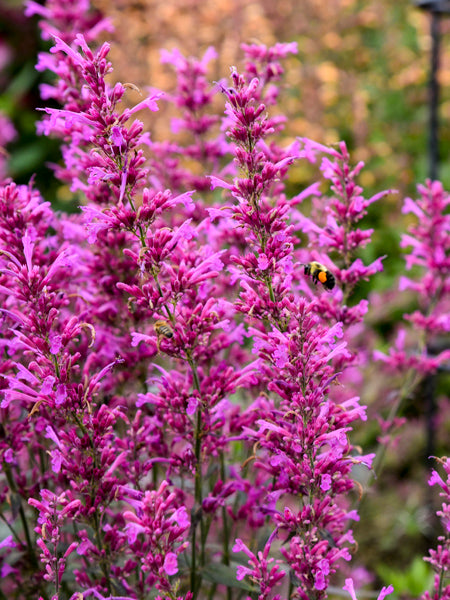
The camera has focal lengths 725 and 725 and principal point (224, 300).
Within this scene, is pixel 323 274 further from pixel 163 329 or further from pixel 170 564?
pixel 170 564

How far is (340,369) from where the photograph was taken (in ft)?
5.81

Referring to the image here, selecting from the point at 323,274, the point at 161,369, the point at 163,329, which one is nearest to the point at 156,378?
the point at 161,369

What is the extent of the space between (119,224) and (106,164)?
117 mm

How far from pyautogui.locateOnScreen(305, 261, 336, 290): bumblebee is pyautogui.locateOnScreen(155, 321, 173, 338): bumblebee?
1.53 ft

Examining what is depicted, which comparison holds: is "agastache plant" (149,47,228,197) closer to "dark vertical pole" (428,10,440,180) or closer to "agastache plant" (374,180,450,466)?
"agastache plant" (374,180,450,466)

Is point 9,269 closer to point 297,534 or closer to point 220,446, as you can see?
point 220,446

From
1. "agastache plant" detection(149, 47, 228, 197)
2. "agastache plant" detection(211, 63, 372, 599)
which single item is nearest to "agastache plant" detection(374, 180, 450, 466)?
"agastache plant" detection(149, 47, 228, 197)

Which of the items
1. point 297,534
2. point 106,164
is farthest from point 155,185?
point 297,534

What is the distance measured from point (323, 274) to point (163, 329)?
47 cm

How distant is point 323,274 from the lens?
5.82 ft

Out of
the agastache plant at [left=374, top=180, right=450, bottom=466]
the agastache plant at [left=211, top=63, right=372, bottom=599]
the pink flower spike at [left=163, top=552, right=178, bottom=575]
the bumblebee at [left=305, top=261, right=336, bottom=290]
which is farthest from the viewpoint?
the agastache plant at [left=374, top=180, right=450, bottom=466]

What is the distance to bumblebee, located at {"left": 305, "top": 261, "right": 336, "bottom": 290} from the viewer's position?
1772mm

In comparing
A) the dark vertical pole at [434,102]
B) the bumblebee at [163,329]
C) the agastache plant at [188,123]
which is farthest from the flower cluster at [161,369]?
the dark vertical pole at [434,102]

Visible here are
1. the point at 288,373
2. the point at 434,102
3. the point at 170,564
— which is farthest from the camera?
the point at 434,102
